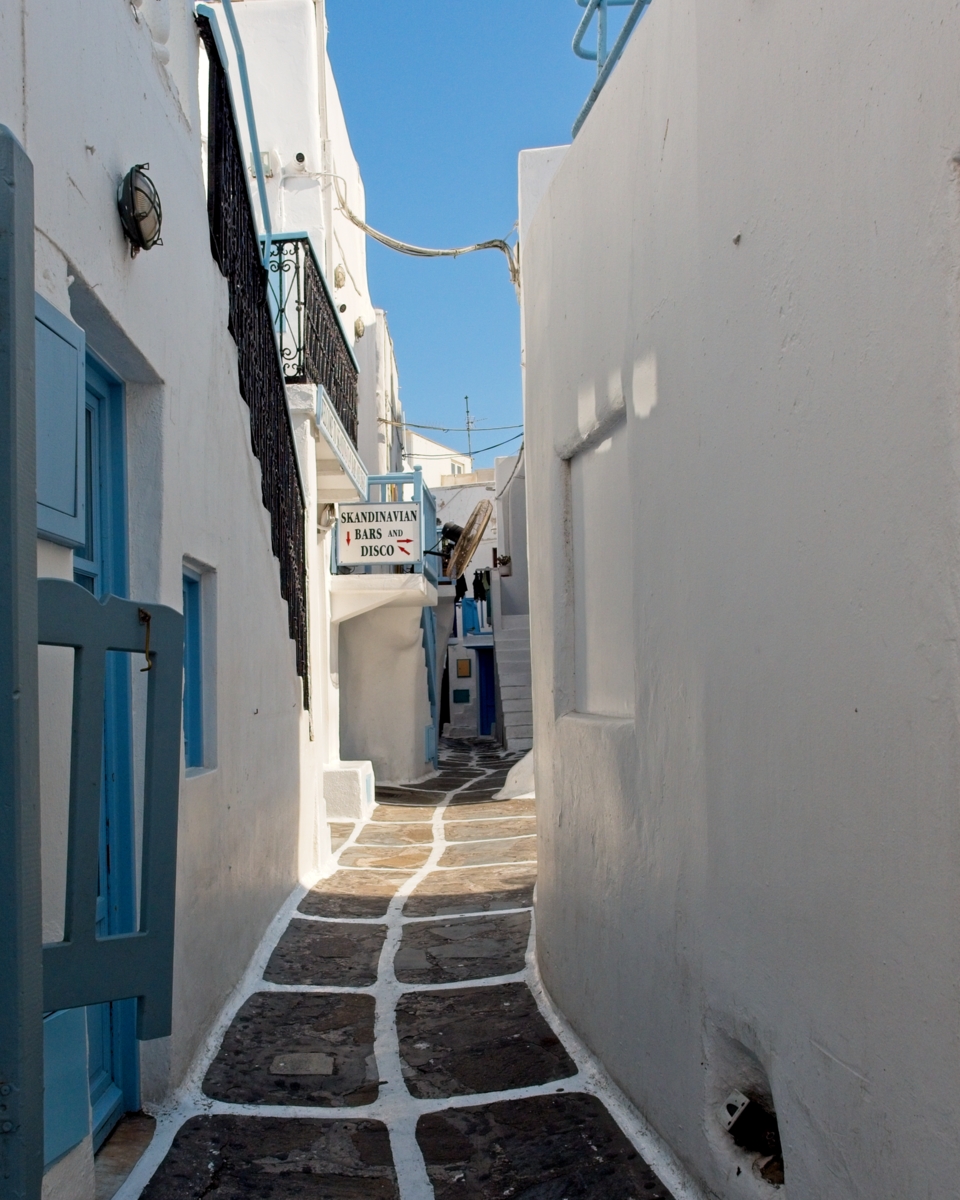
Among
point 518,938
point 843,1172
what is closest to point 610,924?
point 843,1172

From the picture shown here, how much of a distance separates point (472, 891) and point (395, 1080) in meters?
3.28

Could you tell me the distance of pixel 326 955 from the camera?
20.1 feet

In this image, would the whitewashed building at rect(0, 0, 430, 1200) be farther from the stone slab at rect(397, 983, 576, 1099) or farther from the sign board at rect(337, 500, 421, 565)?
the sign board at rect(337, 500, 421, 565)

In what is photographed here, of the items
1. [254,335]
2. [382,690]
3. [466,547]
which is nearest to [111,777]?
[254,335]

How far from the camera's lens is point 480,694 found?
2606 centimetres

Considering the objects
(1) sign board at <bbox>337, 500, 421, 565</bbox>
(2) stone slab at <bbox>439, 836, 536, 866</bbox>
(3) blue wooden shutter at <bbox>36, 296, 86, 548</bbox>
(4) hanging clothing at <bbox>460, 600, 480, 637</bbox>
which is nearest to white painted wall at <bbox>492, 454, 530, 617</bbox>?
(4) hanging clothing at <bbox>460, 600, 480, 637</bbox>

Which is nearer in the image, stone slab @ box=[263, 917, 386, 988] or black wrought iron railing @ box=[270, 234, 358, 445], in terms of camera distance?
stone slab @ box=[263, 917, 386, 988]

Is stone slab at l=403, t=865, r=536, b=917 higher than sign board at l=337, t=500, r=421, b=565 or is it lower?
lower

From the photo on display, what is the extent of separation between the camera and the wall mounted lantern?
3.48m

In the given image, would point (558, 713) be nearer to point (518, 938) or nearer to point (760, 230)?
point (518, 938)

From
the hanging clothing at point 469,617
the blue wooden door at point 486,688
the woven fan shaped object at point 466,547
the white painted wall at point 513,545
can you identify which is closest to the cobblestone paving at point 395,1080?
the woven fan shaped object at point 466,547

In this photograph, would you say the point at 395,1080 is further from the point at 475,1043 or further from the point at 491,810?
the point at 491,810

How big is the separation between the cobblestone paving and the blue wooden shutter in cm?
200

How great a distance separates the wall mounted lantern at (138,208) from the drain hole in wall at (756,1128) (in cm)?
316
